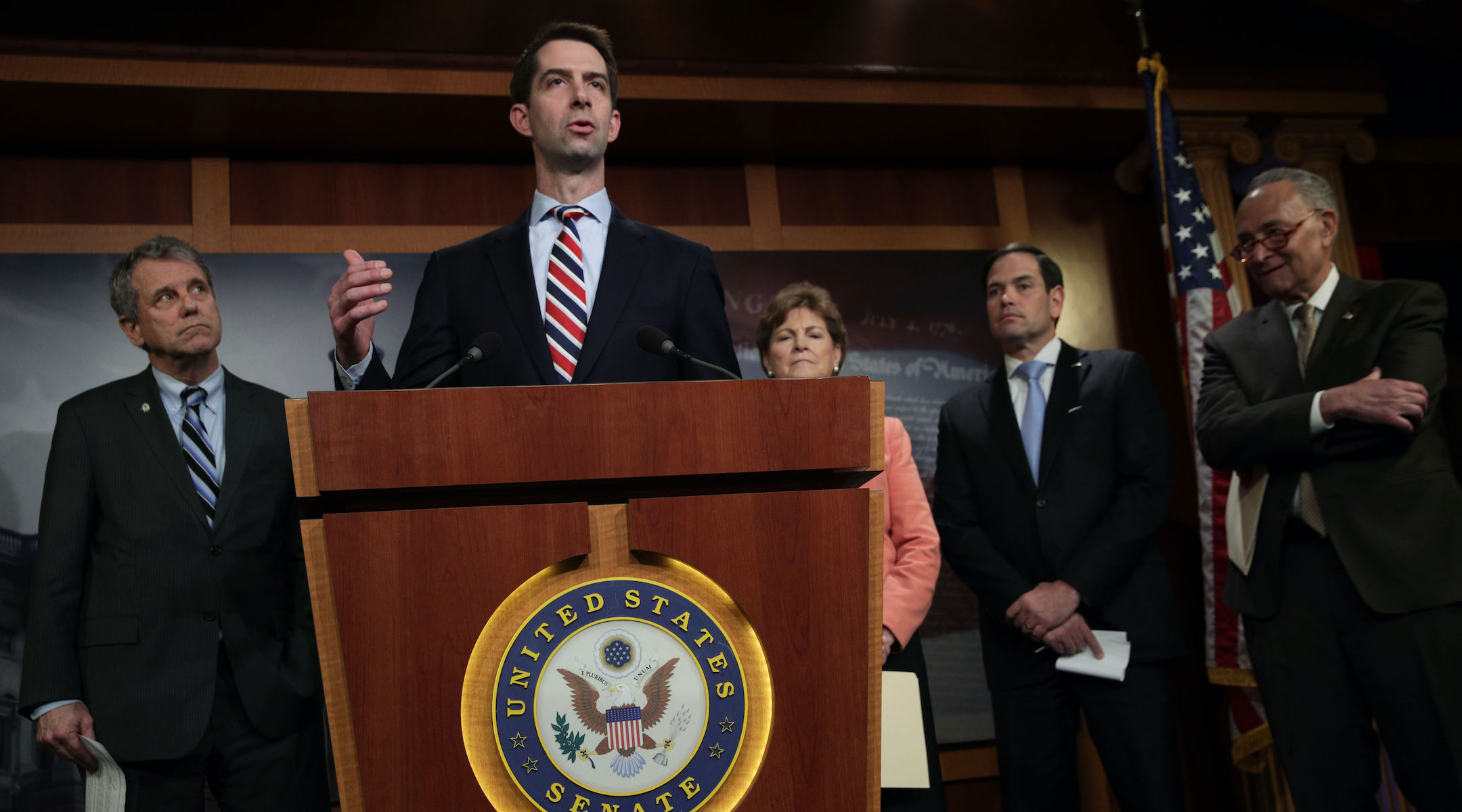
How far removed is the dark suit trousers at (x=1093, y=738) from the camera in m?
2.54

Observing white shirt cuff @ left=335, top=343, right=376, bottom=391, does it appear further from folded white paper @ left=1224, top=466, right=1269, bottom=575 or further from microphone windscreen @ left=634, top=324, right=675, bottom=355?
folded white paper @ left=1224, top=466, right=1269, bottom=575

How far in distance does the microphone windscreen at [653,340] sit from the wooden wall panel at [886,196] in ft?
8.86

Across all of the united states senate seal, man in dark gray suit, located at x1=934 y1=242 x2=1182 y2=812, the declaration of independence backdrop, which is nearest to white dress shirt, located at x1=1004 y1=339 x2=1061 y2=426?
man in dark gray suit, located at x1=934 y1=242 x2=1182 y2=812

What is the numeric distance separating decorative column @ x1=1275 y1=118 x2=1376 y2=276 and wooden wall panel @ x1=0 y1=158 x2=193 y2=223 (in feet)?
12.8

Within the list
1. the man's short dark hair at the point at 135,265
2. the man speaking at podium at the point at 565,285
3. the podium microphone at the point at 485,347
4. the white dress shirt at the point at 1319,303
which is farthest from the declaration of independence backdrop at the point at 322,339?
the podium microphone at the point at 485,347

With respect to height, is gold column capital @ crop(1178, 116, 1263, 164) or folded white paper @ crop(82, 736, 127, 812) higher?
gold column capital @ crop(1178, 116, 1263, 164)

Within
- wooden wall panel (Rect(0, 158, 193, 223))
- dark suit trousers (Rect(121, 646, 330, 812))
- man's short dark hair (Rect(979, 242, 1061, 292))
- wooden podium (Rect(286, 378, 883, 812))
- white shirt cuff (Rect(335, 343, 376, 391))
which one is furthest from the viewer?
wooden wall panel (Rect(0, 158, 193, 223))

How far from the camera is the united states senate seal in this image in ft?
3.68

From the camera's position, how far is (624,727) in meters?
1.13

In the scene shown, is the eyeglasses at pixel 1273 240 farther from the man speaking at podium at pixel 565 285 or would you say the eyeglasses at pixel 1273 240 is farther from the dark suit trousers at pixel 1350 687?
the man speaking at podium at pixel 565 285

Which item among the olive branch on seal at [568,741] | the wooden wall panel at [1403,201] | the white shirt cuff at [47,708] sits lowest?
the olive branch on seal at [568,741]

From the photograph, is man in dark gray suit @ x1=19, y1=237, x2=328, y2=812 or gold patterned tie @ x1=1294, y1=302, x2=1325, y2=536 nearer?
man in dark gray suit @ x1=19, y1=237, x2=328, y2=812

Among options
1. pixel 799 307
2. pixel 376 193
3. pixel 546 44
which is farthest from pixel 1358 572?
pixel 376 193

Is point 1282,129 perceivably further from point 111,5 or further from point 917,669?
point 111,5
